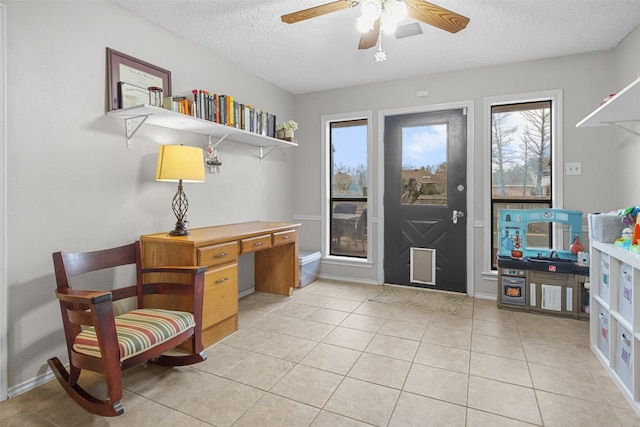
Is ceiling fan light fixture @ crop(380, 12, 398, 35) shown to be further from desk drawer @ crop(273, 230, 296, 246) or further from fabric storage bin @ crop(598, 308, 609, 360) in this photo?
fabric storage bin @ crop(598, 308, 609, 360)

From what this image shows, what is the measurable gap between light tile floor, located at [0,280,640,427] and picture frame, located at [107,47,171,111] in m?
1.83

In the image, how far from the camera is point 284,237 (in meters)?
3.43

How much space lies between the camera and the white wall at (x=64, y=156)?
190 centimetres

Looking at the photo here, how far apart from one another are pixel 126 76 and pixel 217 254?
57.0 inches

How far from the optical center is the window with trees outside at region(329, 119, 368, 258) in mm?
4293

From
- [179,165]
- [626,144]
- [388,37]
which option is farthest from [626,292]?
[179,165]

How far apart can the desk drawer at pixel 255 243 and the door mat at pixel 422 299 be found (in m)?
1.30

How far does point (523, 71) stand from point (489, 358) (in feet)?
9.25

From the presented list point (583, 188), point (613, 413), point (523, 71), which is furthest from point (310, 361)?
point (523, 71)

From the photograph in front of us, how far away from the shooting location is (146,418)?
1.66 m

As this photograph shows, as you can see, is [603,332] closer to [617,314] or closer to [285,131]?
[617,314]

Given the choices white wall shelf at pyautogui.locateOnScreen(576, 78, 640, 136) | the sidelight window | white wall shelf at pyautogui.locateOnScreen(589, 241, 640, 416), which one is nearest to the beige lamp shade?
white wall shelf at pyautogui.locateOnScreen(576, 78, 640, 136)

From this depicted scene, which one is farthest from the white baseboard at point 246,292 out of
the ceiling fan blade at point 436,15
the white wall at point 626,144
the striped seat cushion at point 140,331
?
the white wall at point 626,144

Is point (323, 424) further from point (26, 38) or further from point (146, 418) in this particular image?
point (26, 38)
